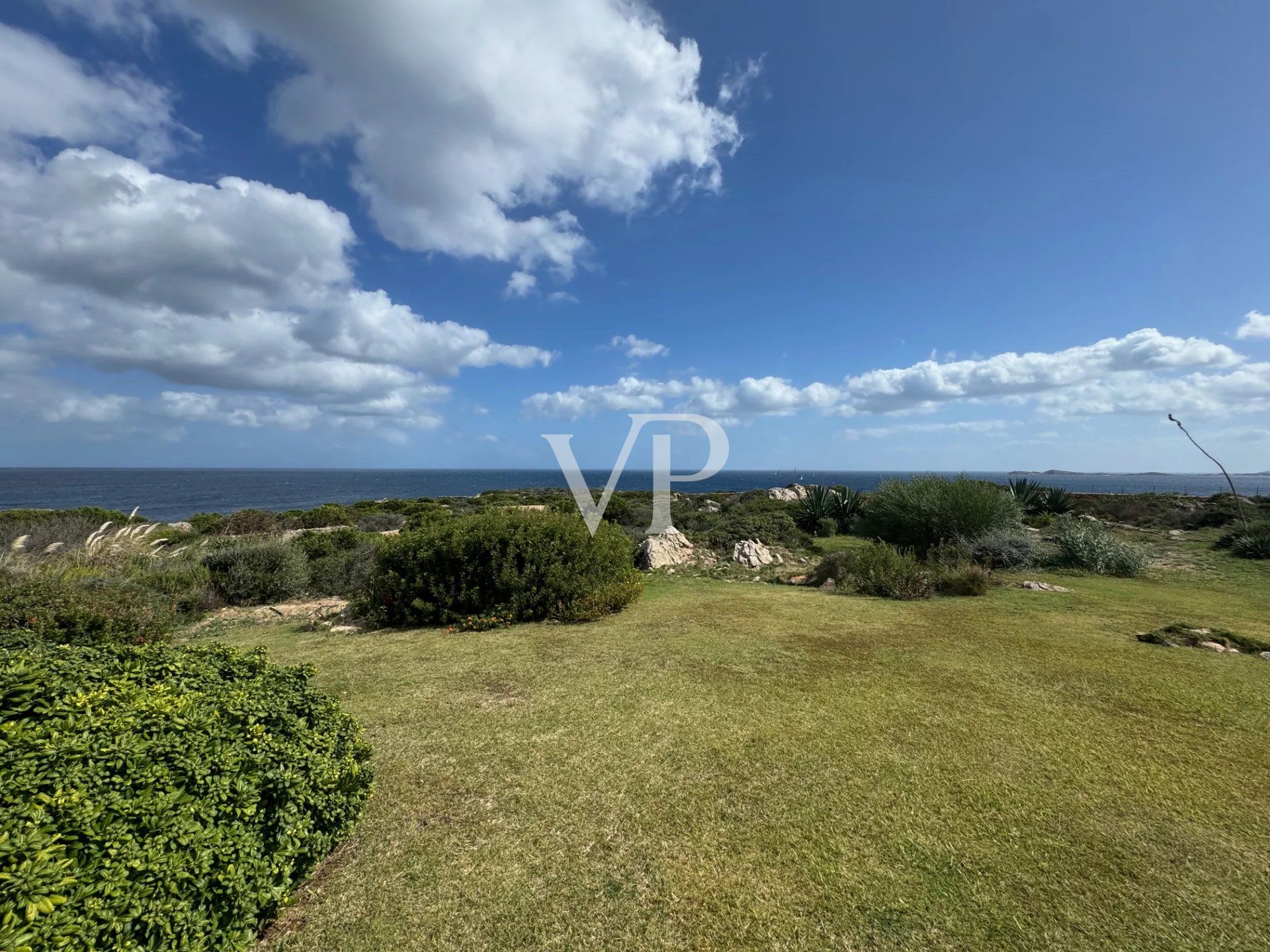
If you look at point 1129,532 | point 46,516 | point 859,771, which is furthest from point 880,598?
point 46,516

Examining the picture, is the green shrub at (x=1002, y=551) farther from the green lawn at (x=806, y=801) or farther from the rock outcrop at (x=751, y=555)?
the green lawn at (x=806, y=801)

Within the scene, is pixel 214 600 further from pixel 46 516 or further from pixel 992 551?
pixel 992 551

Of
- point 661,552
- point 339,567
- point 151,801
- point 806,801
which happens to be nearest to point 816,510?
point 661,552

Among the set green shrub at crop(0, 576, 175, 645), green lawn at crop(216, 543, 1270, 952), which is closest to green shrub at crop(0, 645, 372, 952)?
green lawn at crop(216, 543, 1270, 952)

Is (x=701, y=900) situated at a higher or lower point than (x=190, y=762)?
lower

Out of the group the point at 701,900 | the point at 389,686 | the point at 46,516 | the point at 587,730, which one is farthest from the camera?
the point at 46,516

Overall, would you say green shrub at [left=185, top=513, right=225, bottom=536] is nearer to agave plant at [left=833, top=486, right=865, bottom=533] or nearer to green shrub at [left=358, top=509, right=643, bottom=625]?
green shrub at [left=358, top=509, right=643, bottom=625]

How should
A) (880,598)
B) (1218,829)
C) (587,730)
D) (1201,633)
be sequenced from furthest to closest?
1. (880,598)
2. (1201,633)
3. (587,730)
4. (1218,829)

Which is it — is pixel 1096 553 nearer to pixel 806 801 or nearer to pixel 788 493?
pixel 806 801
